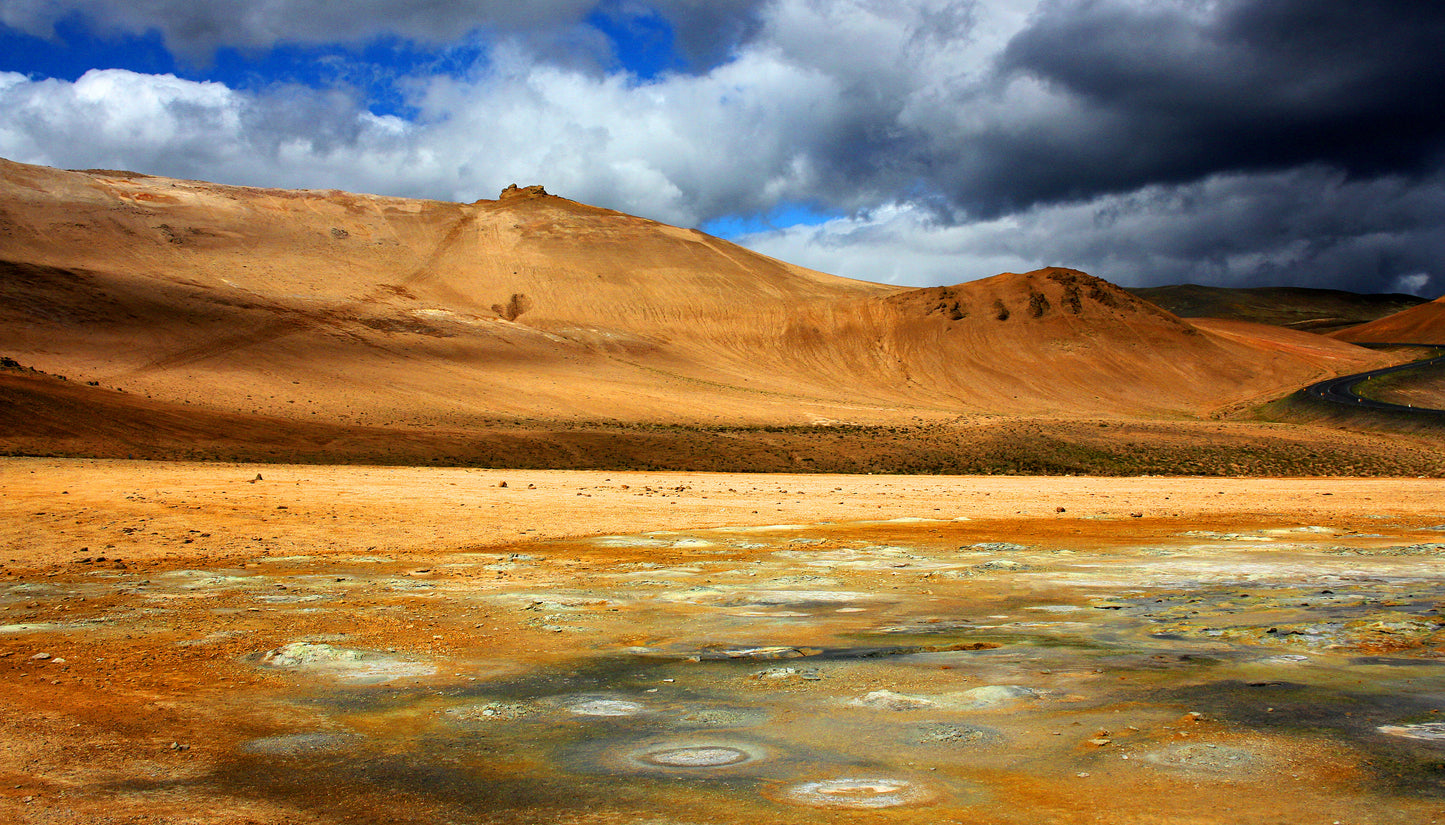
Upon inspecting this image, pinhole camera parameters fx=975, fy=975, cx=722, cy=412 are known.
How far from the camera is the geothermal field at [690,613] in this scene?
4.85 metres

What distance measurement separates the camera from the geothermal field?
4.85 metres

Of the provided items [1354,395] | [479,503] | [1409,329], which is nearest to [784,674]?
[479,503]

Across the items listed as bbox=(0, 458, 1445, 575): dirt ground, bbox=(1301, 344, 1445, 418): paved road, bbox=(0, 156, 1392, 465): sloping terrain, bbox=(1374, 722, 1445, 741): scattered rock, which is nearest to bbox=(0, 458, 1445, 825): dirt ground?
bbox=(1374, 722, 1445, 741): scattered rock

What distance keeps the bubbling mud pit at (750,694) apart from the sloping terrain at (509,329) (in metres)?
25.4

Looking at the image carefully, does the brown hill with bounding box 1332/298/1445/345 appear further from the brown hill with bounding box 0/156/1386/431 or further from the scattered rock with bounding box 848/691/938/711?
the scattered rock with bounding box 848/691/938/711

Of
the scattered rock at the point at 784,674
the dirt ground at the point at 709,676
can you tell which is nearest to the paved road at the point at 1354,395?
the dirt ground at the point at 709,676

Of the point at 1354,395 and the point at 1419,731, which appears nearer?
the point at 1419,731

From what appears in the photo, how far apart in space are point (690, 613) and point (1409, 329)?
14682cm

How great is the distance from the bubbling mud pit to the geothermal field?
37 mm

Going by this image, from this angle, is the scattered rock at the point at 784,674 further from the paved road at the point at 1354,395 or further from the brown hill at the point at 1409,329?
the brown hill at the point at 1409,329

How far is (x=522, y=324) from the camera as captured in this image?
6719cm

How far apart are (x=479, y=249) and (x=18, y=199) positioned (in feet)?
102

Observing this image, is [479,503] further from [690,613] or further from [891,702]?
[891,702]

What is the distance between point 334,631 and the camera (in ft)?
27.8
